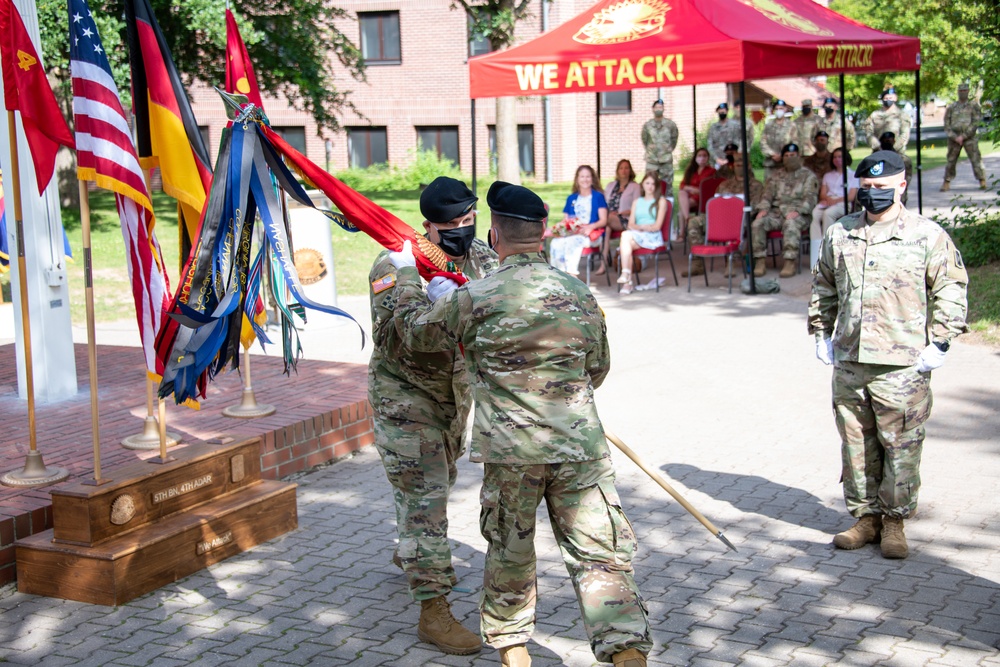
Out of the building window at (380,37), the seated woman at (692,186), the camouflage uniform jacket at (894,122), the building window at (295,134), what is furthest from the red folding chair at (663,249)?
the building window at (295,134)

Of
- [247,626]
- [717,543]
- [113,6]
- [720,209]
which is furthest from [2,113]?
[113,6]

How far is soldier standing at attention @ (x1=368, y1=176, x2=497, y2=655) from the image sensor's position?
466 cm

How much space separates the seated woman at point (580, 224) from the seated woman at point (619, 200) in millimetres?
173

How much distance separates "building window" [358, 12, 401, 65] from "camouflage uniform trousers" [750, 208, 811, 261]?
20.1 m

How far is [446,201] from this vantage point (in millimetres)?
4613

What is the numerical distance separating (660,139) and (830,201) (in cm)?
475

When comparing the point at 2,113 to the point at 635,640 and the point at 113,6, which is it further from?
the point at 113,6

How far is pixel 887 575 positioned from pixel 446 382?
2428 mm

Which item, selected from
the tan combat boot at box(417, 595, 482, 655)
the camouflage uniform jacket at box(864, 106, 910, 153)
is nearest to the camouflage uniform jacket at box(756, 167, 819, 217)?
the camouflage uniform jacket at box(864, 106, 910, 153)

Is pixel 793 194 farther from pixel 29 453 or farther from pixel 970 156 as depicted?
pixel 29 453

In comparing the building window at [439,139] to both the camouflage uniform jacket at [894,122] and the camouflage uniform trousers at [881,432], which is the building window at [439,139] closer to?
the camouflage uniform jacket at [894,122]

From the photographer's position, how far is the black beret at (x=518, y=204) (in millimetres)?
4086

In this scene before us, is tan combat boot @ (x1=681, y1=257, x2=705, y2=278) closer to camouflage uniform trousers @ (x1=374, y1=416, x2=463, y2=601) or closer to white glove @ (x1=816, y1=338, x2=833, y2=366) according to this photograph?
white glove @ (x1=816, y1=338, x2=833, y2=366)

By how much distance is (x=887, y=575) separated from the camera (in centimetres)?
537
